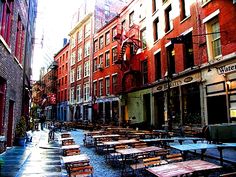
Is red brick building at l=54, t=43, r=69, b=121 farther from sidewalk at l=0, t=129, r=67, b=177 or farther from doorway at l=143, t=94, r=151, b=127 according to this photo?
sidewalk at l=0, t=129, r=67, b=177

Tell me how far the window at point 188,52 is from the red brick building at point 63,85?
31.9 meters

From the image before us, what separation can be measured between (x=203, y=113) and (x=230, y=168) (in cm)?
780

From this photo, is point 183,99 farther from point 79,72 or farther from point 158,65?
point 79,72

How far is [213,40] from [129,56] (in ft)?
43.6

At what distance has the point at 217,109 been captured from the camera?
13.9m

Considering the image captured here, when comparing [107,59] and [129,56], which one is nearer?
[129,56]

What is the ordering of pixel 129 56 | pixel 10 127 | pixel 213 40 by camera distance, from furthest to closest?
pixel 129 56 < pixel 213 40 < pixel 10 127

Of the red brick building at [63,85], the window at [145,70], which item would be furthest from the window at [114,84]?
the red brick building at [63,85]

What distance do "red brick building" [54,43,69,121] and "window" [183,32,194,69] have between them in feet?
105

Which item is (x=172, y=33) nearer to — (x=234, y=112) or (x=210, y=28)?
(x=210, y=28)

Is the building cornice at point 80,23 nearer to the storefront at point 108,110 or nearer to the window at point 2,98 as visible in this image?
the storefront at point 108,110

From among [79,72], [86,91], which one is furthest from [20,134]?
[79,72]

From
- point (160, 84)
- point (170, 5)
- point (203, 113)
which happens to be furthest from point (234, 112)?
point (170, 5)

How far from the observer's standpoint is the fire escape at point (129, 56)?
25.0 meters
